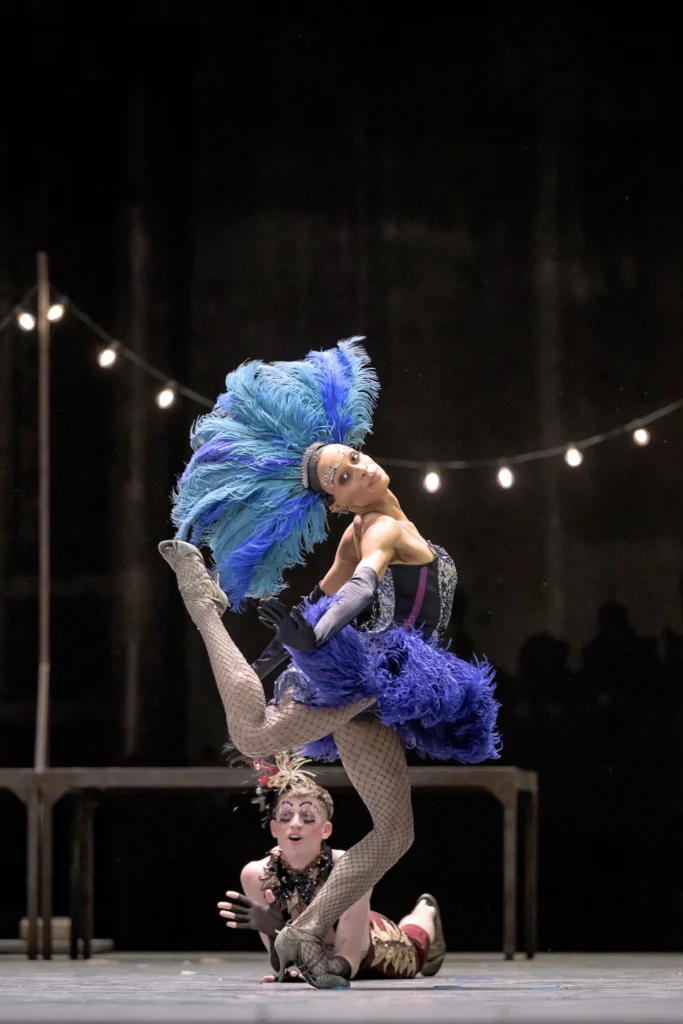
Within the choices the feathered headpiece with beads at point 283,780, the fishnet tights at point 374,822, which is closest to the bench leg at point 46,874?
the feathered headpiece with beads at point 283,780

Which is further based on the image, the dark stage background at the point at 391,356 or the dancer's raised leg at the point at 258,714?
the dark stage background at the point at 391,356

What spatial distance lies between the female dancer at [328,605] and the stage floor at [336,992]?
0.33m

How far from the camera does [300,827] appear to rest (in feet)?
14.5

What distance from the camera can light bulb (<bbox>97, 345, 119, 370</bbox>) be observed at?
592 centimetres

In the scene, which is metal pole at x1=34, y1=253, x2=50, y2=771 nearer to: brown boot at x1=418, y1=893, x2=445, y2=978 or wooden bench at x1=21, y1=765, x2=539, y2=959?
wooden bench at x1=21, y1=765, x2=539, y2=959

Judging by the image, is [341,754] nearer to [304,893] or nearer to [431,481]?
[304,893]

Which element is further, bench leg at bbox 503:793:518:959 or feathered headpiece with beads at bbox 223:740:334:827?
bench leg at bbox 503:793:518:959

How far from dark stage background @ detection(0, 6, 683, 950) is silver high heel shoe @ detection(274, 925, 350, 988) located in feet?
6.51

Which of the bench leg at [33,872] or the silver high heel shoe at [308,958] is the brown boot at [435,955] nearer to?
the silver high heel shoe at [308,958]

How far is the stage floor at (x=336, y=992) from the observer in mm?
2779

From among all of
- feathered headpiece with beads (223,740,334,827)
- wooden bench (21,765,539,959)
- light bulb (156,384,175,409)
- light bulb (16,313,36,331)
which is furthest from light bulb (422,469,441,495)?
light bulb (16,313,36,331)

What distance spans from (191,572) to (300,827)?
893mm

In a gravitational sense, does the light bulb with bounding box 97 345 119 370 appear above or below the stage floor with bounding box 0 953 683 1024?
above

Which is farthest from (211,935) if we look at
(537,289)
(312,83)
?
(312,83)
